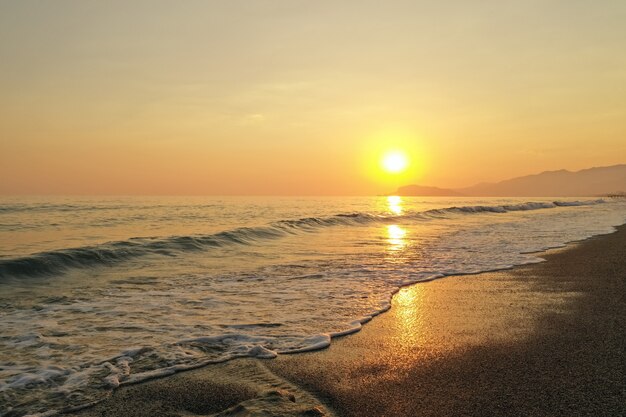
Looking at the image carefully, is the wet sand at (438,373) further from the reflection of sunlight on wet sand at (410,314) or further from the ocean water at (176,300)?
the ocean water at (176,300)

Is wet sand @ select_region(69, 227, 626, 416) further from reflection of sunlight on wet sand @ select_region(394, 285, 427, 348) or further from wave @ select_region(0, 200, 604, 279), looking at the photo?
wave @ select_region(0, 200, 604, 279)

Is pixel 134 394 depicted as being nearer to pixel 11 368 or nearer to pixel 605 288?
pixel 11 368

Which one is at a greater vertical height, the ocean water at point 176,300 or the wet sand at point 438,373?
the wet sand at point 438,373

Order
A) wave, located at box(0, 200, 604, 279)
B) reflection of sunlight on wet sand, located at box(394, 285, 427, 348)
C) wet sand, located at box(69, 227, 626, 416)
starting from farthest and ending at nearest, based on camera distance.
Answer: wave, located at box(0, 200, 604, 279) → reflection of sunlight on wet sand, located at box(394, 285, 427, 348) → wet sand, located at box(69, 227, 626, 416)

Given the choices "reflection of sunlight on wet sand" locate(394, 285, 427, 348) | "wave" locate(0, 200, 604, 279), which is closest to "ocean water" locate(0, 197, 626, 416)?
"wave" locate(0, 200, 604, 279)

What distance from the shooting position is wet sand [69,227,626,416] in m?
3.41

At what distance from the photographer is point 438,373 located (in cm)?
414

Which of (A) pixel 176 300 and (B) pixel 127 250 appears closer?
(A) pixel 176 300

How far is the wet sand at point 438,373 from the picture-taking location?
3.41 m

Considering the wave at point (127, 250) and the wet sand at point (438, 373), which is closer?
the wet sand at point (438, 373)

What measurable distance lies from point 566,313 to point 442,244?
10890mm

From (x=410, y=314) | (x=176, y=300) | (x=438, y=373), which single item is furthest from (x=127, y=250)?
(x=438, y=373)

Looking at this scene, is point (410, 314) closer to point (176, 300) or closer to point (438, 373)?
point (438, 373)

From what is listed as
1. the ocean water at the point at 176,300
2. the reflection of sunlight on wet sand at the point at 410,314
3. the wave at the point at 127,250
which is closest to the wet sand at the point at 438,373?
the reflection of sunlight on wet sand at the point at 410,314
